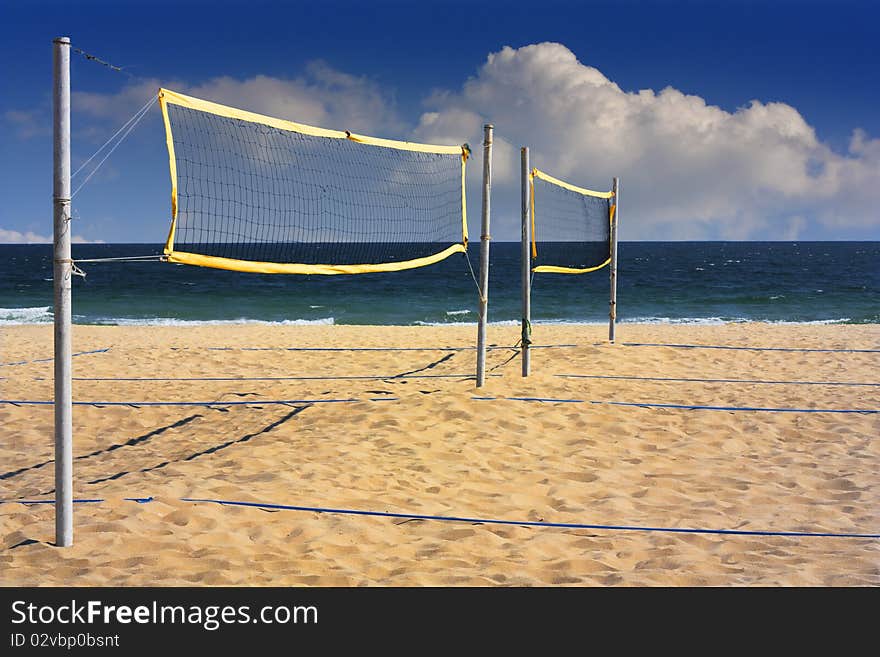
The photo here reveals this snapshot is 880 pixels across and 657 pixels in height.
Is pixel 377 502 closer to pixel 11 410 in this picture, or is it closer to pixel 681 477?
pixel 681 477

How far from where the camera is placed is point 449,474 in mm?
4641

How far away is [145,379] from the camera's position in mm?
7535

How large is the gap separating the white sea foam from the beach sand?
11.8 meters

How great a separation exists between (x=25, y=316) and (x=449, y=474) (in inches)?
773

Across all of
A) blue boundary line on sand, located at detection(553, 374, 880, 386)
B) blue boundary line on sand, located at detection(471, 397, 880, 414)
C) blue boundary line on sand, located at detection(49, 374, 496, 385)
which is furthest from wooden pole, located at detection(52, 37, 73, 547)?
blue boundary line on sand, located at detection(553, 374, 880, 386)

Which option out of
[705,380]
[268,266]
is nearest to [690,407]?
[705,380]

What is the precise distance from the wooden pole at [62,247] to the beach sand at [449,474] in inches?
22.3

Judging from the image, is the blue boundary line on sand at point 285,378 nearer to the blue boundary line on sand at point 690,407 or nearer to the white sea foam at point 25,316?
the blue boundary line on sand at point 690,407

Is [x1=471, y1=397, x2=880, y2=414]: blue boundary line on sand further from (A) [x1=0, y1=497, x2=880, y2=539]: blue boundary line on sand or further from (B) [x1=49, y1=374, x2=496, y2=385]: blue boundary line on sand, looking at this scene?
(A) [x1=0, y1=497, x2=880, y2=539]: blue boundary line on sand

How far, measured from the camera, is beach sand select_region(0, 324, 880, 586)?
3.29 metres

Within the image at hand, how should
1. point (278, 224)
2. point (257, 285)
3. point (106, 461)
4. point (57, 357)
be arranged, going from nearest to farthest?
1. point (57, 357)
2. point (106, 461)
3. point (278, 224)
4. point (257, 285)

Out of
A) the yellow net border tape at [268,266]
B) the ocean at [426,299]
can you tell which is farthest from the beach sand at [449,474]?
the ocean at [426,299]
